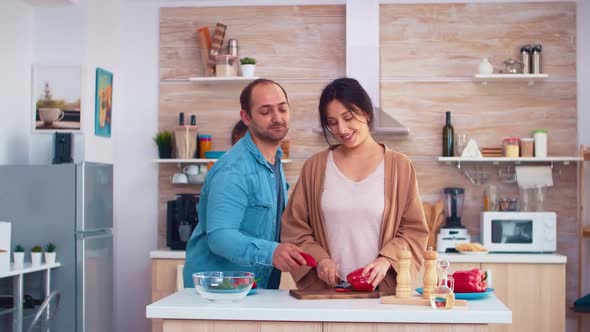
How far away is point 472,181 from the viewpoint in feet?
19.5

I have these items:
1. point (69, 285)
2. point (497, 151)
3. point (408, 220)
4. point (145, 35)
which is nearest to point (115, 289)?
point (69, 285)

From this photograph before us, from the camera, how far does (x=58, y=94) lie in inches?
219

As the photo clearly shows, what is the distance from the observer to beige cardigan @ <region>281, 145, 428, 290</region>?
111 inches

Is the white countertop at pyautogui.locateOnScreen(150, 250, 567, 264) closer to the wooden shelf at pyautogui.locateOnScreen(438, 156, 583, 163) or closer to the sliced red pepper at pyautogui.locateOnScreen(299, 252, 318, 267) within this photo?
the wooden shelf at pyautogui.locateOnScreen(438, 156, 583, 163)

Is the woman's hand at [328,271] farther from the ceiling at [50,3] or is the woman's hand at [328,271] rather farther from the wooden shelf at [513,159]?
the ceiling at [50,3]

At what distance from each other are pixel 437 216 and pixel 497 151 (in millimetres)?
594

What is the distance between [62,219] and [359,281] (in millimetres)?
2868

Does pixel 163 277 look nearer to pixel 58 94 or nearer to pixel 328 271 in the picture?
pixel 58 94

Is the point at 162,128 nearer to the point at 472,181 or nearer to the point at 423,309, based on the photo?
the point at 472,181

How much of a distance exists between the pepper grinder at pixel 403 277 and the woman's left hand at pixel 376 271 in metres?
0.07

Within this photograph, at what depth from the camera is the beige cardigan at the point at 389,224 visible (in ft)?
9.23

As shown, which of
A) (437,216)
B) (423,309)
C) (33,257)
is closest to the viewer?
(423,309)

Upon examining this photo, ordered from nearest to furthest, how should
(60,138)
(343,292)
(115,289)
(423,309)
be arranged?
(423,309) < (343,292) < (60,138) < (115,289)

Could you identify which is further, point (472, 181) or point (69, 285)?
point (472, 181)
